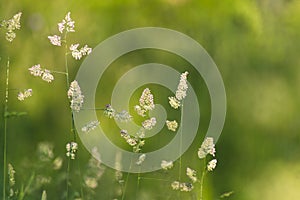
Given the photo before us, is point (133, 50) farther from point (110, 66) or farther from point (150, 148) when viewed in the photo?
point (150, 148)

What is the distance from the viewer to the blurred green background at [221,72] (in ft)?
7.18

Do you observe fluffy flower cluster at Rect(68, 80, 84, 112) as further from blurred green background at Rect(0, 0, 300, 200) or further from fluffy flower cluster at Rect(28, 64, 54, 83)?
blurred green background at Rect(0, 0, 300, 200)

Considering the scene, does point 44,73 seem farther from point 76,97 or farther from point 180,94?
point 180,94

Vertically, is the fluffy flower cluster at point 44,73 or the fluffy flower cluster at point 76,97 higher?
the fluffy flower cluster at point 44,73

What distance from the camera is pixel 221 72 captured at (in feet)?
7.52

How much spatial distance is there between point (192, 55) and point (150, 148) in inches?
14.0

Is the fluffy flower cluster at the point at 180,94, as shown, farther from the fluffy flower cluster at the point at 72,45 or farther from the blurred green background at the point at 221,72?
the blurred green background at the point at 221,72

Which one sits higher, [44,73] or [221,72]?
[221,72]

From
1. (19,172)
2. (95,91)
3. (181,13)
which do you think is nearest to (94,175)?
(19,172)

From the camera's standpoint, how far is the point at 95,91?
2.31 m

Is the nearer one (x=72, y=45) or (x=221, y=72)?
(x=72, y=45)

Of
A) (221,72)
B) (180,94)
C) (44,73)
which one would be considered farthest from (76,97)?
(221,72)

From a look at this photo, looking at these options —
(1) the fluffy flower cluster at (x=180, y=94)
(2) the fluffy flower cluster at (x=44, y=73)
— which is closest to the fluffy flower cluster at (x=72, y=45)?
(2) the fluffy flower cluster at (x=44, y=73)

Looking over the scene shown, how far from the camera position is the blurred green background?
7.18 ft
